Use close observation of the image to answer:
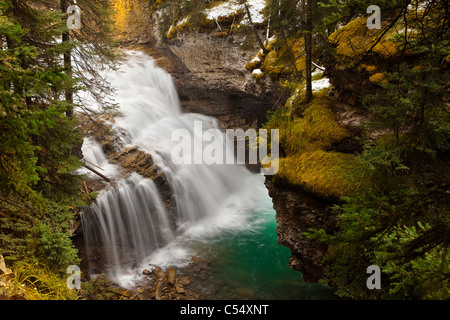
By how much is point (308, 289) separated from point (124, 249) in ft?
22.6

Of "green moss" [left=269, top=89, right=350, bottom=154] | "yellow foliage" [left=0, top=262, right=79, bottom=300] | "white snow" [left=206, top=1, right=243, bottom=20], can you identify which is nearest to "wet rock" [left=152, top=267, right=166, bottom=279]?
"yellow foliage" [left=0, top=262, right=79, bottom=300]

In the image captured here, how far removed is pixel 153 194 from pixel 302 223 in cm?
704

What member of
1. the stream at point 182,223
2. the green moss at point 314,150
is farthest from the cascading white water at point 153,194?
the green moss at point 314,150

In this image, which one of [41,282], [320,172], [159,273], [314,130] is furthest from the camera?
[159,273]

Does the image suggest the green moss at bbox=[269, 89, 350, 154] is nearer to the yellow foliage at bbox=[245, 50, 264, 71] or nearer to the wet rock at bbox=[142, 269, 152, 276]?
the wet rock at bbox=[142, 269, 152, 276]

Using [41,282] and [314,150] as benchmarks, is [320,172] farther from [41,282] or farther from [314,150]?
[41,282]

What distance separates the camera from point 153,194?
1136 centimetres

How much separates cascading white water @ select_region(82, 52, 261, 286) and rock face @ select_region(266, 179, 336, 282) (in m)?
4.49

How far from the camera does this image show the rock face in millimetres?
6348

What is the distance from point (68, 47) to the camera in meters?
5.47

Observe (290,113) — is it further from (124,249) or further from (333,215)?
(124,249)

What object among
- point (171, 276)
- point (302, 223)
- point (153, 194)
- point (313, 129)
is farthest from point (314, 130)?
point (153, 194)

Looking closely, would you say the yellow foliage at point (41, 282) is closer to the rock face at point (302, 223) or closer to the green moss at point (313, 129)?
the rock face at point (302, 223)

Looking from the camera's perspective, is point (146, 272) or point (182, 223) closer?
point (146, 272)
